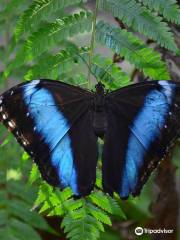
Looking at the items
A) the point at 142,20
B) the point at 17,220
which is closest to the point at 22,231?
the point at 17,220

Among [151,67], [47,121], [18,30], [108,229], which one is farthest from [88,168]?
[108,229]

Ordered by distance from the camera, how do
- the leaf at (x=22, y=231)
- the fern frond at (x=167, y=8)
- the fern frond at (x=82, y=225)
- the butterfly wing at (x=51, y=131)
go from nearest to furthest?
the fern frond at (x=82, y=225)
the butterfly wing at (x=51, y=131)
the fern frond at (x=167, y=8)
the leaf at (x=22, y=231)

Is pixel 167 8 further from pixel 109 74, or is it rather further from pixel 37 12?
pixel 37 12

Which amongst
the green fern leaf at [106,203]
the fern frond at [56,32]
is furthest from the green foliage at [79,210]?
the fern frond at [56,32]

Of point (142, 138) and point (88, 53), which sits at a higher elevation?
point (88, 53)

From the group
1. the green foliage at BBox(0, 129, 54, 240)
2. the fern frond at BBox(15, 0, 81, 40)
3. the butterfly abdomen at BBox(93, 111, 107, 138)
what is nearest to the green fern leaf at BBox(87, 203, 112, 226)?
the butterfly abdomen at BBox(93, 111, 107, 138)

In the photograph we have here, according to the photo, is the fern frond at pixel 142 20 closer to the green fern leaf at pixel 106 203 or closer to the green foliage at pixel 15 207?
the green fern leaf at pixel 106 203
